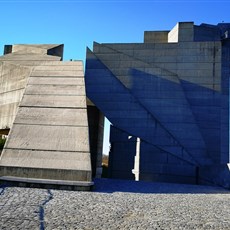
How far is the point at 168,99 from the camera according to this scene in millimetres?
20688

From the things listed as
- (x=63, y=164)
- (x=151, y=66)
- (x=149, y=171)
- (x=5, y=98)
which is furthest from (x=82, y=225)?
(x=151, y=66)

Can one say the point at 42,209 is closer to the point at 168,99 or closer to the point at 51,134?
the point at 51,134

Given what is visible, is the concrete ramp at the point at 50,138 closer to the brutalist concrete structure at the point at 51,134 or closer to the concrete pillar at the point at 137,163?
the brutalist concrete structure at the point at 51,134

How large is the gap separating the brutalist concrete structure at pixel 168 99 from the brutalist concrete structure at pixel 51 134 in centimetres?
451

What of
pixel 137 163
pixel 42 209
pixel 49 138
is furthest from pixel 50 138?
pixel 137 163

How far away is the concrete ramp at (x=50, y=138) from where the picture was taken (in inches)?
380

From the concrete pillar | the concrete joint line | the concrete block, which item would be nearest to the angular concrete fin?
the concrete pillar

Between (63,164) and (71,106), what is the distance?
3.54 m

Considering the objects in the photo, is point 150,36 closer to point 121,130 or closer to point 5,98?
point 121,130

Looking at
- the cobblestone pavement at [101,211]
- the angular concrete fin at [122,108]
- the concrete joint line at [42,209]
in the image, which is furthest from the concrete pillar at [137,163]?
the concrete joint line at [42,209]

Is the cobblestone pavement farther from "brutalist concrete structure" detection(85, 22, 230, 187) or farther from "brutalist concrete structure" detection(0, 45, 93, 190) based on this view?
"brutalist concrete structure" detection(85, 22, 230, 187)

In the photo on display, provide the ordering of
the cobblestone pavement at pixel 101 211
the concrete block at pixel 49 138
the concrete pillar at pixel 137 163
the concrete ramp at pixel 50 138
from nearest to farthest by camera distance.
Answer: the cobblestone pavement at pixel 101 211 < the concrete ramp at pixel 50 138 < the concrete block at pixel 49 138 < the concrete pillar at pixel 137 163

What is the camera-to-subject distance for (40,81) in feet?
50.4

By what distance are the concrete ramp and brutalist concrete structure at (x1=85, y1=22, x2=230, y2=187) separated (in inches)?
236
